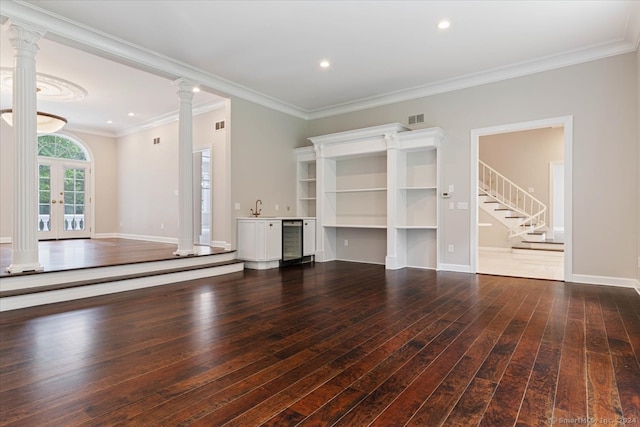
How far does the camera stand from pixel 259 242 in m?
6.03

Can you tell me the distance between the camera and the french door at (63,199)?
9.17 metres

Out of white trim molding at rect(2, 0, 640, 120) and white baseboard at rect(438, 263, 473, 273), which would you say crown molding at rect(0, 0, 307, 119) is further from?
white baseboard at rect(438, 263, 473, 273)

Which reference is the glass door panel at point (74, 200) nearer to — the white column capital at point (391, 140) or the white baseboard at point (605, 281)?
the white column capital at point (391, 140)

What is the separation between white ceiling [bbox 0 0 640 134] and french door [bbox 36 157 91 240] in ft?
14.4

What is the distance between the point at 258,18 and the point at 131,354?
3.59 m

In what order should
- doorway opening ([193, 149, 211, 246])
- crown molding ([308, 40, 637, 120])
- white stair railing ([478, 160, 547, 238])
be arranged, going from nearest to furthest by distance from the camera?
crown molding ([308, 40, 637, 120]) < doorway opening ([193, 149, 211, 246]) < white stair railing ([478, 160, 547, 238])

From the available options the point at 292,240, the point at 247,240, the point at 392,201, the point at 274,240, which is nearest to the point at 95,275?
the point at 247,240

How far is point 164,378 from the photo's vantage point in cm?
205

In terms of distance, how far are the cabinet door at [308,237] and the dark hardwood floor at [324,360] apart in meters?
2.78

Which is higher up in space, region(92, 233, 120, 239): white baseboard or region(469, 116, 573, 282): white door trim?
region(469, 116, 573, 282): white door trim

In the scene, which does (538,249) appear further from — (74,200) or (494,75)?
(74,200)

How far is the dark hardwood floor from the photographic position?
5.60 feet

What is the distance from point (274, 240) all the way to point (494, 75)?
442 cm

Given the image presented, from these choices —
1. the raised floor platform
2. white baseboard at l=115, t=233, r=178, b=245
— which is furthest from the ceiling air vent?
white baseboard at l=115, t=233, r=178, b=245
